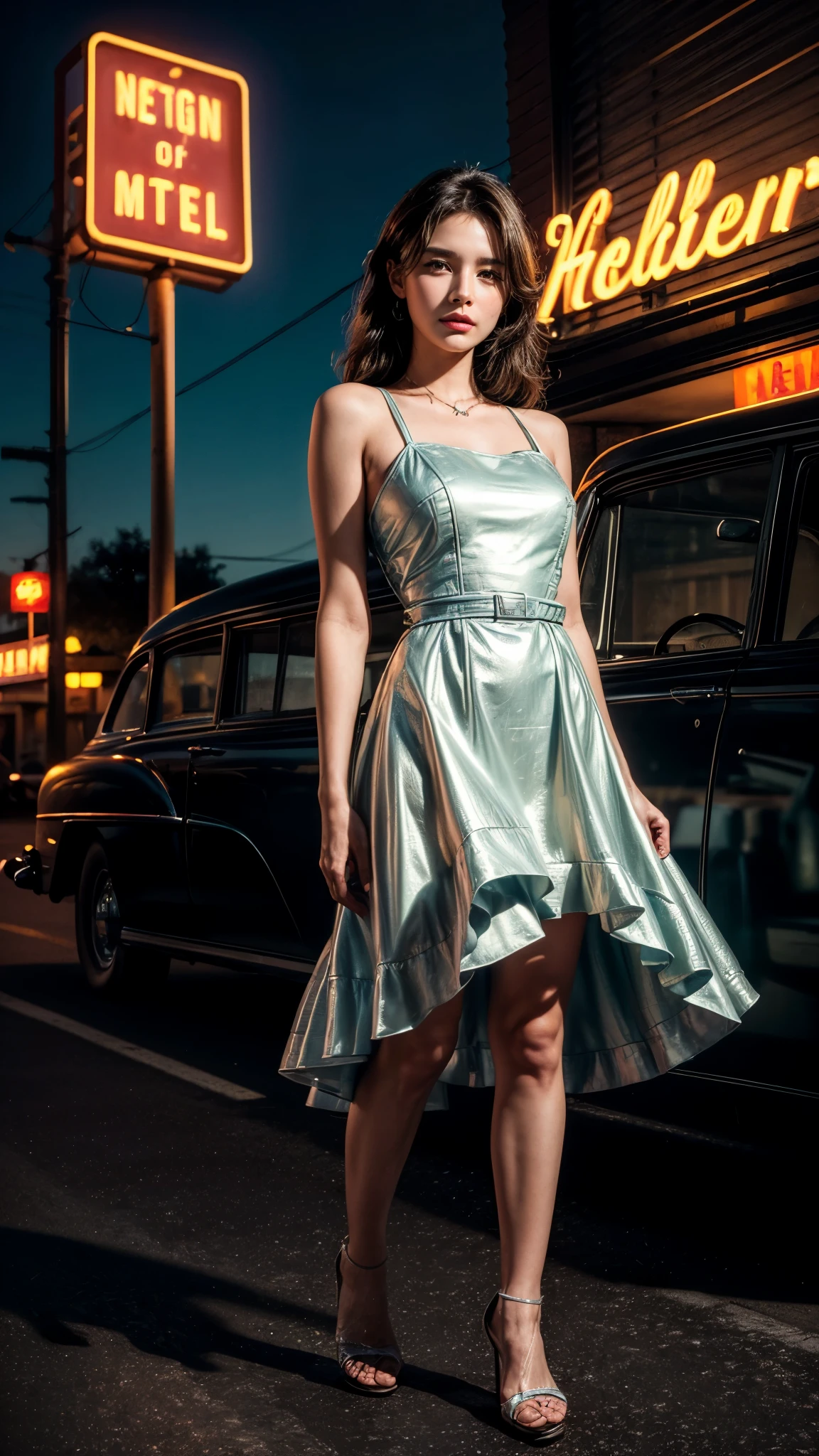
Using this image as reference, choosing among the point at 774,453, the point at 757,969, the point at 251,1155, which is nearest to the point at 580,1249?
the point at 757,969

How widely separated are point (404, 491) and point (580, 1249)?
180 cm

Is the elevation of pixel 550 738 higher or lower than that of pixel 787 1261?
higher

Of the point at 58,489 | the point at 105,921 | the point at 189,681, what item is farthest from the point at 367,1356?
the point at 58,489

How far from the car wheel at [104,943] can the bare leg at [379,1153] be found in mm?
3647

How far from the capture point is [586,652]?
2.46 metres

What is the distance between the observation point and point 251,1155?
3750 mm

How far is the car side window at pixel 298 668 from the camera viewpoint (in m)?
4.78

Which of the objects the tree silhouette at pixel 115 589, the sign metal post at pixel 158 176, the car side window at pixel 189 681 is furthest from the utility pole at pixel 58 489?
the tree silhouette at pixel 115 589

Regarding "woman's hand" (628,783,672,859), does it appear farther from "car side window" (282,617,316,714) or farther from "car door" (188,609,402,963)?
"car side window" (282,617,316,714)

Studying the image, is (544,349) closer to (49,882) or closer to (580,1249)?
(580,1249)

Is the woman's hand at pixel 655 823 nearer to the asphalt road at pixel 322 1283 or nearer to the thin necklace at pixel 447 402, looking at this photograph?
the thin necklace at pixel 447 402

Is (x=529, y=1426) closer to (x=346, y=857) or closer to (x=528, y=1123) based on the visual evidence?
(x=528, y=1123)

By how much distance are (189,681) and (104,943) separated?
4.39 feet

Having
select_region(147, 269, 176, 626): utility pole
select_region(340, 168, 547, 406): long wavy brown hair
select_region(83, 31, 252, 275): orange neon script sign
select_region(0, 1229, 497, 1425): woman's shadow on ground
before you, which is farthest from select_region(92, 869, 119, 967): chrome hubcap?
select_region(83, 31, 252, 275): orange neon script sign
